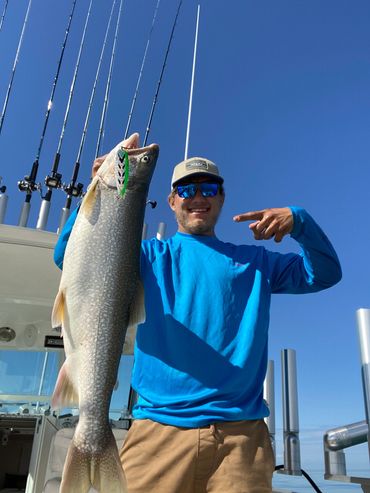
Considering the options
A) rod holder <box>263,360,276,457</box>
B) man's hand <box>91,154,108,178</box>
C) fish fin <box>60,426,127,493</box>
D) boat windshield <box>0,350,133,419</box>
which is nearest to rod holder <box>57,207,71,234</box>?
man's hand <box>91,154,108,178</box>

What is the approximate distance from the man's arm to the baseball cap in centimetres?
56

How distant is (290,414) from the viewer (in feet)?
12.6

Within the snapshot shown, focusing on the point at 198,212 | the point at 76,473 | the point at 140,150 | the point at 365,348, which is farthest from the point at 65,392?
the point at 365,348

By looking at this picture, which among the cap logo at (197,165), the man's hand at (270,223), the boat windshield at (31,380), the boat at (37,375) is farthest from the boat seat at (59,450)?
the man's hand at (270,223)

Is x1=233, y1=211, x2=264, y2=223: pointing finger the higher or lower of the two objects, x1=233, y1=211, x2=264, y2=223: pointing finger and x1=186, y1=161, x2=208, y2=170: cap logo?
the lower

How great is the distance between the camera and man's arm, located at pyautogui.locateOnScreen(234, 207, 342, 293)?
7.34 feet

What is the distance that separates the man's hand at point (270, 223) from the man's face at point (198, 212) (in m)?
0.41

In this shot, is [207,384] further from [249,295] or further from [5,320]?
[5,320]

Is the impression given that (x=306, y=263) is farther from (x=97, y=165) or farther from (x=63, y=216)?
(x=63, y=216)

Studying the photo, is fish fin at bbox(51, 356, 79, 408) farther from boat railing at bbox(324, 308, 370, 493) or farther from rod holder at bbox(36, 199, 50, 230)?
rod holder at bbox(36, 199, 50, 230)

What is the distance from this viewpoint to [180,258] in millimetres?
2469

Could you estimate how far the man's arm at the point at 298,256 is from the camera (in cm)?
224

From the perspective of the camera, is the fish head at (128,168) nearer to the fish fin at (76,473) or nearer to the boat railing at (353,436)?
the fish fin at (76,473)

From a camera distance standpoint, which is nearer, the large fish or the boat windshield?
the large fish
